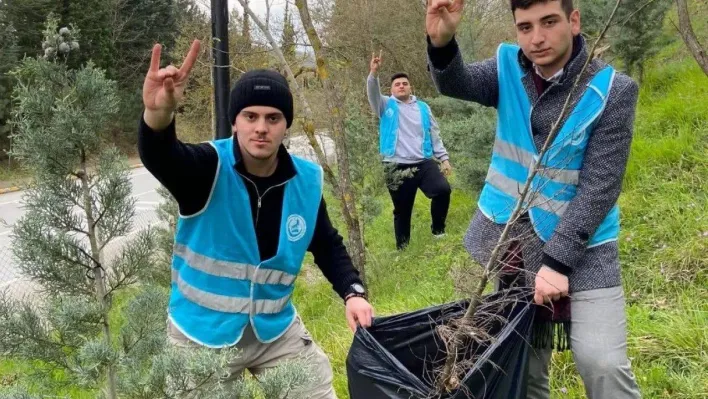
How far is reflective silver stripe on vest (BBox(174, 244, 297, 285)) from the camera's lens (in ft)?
7.45

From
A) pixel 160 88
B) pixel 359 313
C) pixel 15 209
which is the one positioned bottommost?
pixel 15 209

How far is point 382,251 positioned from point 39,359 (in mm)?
5349

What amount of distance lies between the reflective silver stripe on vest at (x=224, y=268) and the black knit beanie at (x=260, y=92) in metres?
0.53

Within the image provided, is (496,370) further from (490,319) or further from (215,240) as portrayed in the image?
(215,240)

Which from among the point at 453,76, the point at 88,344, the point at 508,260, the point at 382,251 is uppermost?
the point at 453,76

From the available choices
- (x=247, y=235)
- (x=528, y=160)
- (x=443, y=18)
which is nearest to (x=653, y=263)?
(x=528, y=160)

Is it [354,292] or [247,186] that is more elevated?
[247,186]

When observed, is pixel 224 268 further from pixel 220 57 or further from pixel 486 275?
pixel 220 57

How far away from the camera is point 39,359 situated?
1.98 metres

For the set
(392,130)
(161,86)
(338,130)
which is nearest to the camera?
(161,86)

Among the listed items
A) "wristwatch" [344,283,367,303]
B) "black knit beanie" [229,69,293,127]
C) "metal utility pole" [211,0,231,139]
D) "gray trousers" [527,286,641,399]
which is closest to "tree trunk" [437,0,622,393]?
"gray trousers" [527,286,641,399]

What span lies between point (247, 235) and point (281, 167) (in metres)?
0.30

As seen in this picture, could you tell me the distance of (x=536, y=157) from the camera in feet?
6.56

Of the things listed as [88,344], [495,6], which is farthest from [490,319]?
[495,6]
